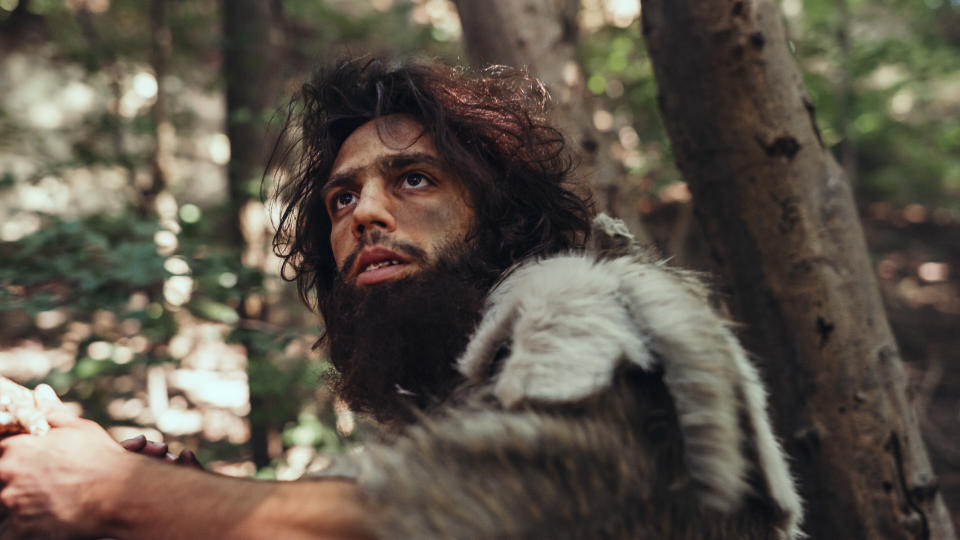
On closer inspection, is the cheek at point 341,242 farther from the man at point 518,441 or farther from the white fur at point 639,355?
the white fur at point 639,355

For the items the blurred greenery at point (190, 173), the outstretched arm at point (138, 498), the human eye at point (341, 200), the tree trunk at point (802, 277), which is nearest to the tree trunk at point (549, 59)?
the blurred greenery at point (190, 173)

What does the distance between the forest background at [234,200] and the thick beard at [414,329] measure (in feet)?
1.79

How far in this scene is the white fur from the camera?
4.05ft

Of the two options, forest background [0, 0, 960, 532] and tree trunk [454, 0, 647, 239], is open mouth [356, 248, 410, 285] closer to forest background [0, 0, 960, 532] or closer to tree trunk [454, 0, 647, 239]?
forest background [0, 0, 960, 532]

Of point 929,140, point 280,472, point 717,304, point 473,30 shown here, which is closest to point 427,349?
point 717,304

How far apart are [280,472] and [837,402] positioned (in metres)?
3.59

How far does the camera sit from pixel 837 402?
208 centimetres

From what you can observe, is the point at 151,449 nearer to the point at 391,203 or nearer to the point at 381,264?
the point at 381,264

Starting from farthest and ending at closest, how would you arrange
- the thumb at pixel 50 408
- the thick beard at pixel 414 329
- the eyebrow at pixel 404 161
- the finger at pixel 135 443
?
the eyebrow at pixel 404 161 < the thick beard at pixel 414 329 < the finger at pixel 135 443 < the thumb at pixel 50 408

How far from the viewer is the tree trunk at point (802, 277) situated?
2.05m

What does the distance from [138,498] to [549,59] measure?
2.34m

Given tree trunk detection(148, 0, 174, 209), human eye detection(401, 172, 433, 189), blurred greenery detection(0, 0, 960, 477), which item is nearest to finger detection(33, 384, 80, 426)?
blurred greenery detection(0, 0, 960, 477)

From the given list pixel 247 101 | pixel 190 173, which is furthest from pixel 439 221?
pixel 190 173

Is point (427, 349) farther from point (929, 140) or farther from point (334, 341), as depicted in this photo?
point (929, 140)
